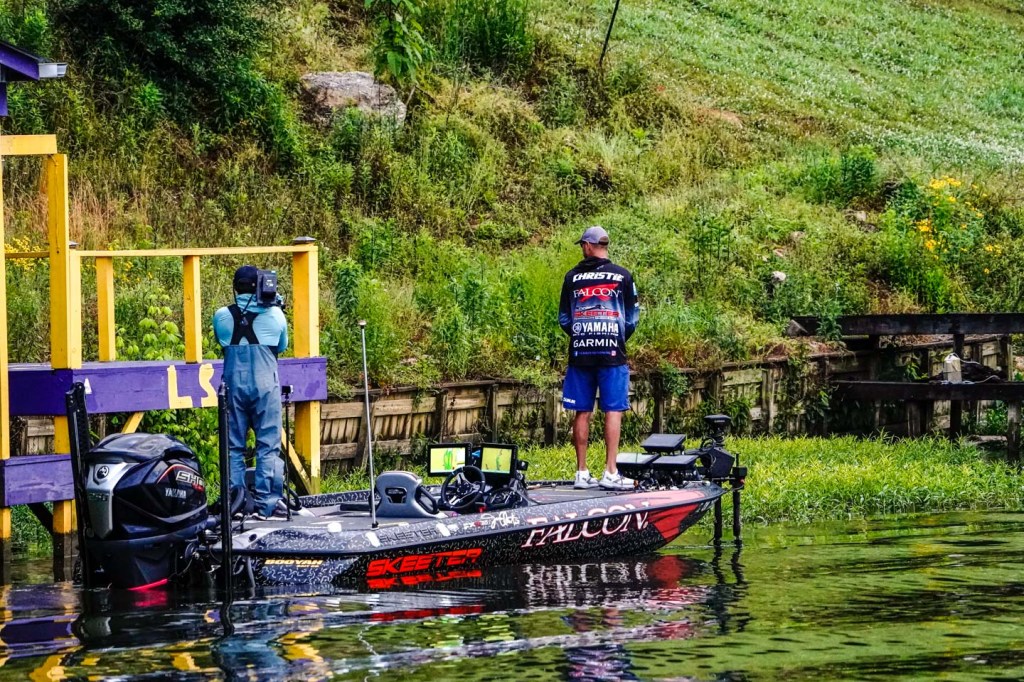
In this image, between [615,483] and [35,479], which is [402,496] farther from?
[35,479]

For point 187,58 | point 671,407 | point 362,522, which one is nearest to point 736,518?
point 362,522

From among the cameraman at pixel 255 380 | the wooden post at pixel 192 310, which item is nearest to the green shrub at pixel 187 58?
the wooden post at pixel 192 310

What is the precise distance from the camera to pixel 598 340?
1311 centimetres

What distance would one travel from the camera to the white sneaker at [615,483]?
13086 mm

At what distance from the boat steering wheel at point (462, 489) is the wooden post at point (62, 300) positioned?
308 cm

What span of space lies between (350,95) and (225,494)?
16308mm

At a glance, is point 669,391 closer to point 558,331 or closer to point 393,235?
point 558,331

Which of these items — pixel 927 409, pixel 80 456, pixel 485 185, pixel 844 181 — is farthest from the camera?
pixel 844 181

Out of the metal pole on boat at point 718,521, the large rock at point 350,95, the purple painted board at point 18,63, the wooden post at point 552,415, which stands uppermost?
the large rock at point 350,95

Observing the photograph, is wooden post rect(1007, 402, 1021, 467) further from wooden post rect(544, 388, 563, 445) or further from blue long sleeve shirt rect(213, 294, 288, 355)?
blue long sleeve shirt rect(213, 294, 288, 355)

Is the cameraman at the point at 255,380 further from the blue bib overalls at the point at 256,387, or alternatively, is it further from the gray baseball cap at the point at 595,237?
the gray baseball cap at the point at 595,237

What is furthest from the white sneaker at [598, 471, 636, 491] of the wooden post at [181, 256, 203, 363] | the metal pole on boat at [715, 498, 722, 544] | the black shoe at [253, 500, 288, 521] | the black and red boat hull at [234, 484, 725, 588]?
the wooden post at [181, 256, 203, 363]

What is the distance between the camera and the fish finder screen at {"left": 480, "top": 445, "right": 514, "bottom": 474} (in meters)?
12.1

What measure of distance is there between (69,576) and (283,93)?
14482 millimetres
